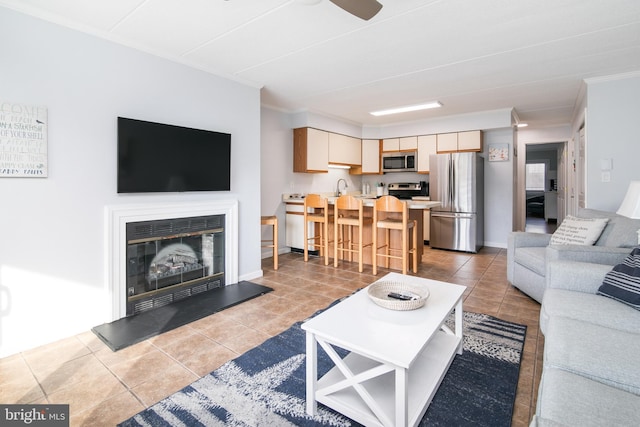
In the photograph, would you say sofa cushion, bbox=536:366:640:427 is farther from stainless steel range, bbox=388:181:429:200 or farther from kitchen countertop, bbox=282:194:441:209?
stainless steel range, bbox=388:181:429:200

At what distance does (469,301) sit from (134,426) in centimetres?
295

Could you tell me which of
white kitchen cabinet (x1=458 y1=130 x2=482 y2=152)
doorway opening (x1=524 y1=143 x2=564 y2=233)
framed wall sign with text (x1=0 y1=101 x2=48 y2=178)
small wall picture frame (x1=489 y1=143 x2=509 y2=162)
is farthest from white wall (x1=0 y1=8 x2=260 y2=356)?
doorway opening (x1=524 y1=143 x2=564 y2=233)

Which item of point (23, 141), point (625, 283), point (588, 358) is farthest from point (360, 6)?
point (23, 141)

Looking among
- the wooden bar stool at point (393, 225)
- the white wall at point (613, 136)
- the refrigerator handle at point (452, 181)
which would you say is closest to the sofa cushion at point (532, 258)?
the wooden bar stool at point (393, 225)

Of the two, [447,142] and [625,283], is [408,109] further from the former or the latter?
[625,283]

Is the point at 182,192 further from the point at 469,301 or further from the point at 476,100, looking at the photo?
the point at 476,100

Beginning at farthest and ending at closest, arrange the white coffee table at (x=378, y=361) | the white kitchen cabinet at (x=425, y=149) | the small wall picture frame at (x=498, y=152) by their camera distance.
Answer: the white kitchen cabinet at (x=425, y=149), the small wall picture frame at (x=498, y=152), the white coffee table at (x=378, y=361)

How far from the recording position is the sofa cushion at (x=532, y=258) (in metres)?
3.01

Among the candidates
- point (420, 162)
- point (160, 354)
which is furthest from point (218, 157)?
point (420, 162)

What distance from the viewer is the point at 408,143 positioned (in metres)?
6.46

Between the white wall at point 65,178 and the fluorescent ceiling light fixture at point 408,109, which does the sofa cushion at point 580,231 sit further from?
the white wall at point 65,178

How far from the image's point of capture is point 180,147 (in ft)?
10.3

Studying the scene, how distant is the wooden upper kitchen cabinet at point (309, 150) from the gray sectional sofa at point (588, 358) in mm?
4062

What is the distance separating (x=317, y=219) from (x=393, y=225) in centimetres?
126
